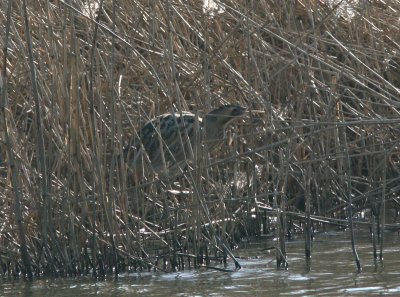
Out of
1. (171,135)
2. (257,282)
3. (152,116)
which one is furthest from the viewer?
(171,135)

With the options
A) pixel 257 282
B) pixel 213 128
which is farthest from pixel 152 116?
pixel 257 282

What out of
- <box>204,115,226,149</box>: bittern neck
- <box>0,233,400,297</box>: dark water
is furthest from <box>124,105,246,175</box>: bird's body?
<box>0,233,400,297</box>: dark water

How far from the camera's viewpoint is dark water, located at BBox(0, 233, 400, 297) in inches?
207

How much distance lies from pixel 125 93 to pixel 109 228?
1.28 meters

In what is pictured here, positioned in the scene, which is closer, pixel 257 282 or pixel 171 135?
pixel 257 282

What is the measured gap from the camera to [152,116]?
652cm

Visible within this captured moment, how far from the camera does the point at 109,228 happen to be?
18.0 feet

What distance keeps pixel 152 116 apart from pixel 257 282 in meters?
1.43

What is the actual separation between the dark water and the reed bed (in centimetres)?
11

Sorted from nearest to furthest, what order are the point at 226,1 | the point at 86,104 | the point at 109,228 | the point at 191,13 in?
1. the point at 109,228
2. the point at 86,104
3. the point at 191,13
4. the point at 226,1

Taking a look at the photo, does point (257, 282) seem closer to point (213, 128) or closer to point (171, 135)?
point (213, 128)

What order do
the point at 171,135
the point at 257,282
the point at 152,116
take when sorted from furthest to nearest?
1. the point at 171,135
2. the point at 152,116
3. the point at 257,282

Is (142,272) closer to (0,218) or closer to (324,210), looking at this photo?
(0,218)

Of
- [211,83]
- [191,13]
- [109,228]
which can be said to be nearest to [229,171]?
[211,83]
